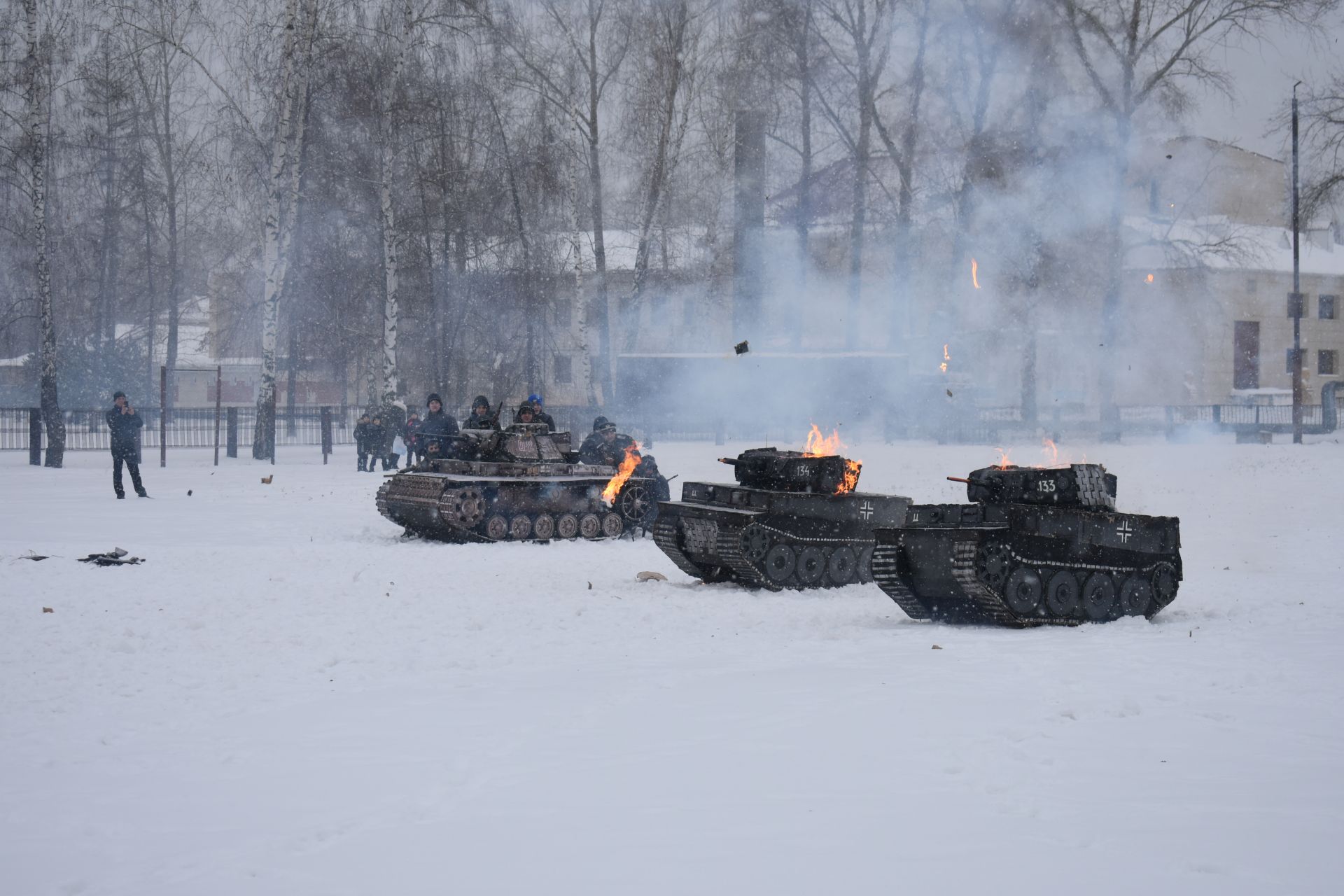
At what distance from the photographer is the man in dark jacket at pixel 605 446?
19.2 m

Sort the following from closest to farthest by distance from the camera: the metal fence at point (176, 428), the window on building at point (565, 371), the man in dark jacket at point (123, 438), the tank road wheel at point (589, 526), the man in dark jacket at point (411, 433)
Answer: the tank road wheel at point (589, 526) → the man in dark jacket at point (123, 438) → the man in dark jacket at point (411, 433) → the metal fence at point (176, 428) → the window on building at point (565, 371)

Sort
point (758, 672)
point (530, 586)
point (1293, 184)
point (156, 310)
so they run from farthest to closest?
point (156, 310) < point (1293, 184) < point (530, 586) < point (758, 672)

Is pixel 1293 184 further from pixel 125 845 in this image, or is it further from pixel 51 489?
pixel 125 845

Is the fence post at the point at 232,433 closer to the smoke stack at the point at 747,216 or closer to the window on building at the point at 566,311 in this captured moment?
the smoke stack at the point at 747,216

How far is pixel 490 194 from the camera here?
36.5 metres

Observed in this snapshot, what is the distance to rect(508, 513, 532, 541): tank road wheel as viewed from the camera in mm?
18031

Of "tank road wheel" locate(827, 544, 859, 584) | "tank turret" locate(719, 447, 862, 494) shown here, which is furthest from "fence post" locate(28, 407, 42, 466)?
"tank road wheel" locate(827, 544, 859, 584)

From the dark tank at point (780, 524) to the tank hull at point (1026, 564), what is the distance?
202 centimetres

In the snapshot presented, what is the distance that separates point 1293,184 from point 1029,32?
10.2m

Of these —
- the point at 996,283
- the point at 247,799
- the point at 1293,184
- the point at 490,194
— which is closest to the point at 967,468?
the point at 996,283

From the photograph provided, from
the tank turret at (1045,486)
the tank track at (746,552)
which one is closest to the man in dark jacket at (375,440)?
the tank track at (746,552)

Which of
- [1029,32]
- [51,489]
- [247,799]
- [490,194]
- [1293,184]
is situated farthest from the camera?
[490,194]

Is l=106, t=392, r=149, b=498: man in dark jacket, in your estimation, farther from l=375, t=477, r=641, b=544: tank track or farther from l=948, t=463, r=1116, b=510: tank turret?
l=948, t=463, r=1116, b=510: tank turret

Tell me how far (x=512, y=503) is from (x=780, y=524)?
5.25 m
